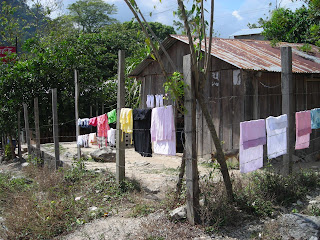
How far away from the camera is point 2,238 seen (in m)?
4.80

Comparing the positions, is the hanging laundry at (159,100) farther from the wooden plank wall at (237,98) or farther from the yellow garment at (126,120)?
the yellow garment at (126,120)

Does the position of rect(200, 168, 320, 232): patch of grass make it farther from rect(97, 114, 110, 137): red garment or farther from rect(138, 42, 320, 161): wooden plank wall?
A: rect(97, 114, 110, 137): red garment

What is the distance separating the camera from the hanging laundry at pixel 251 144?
5012 millimetres

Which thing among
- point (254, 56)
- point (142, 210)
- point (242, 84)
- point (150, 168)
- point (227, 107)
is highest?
point (254, 56)

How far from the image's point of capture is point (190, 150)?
4.55 meters

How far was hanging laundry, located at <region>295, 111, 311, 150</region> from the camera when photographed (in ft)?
20.2

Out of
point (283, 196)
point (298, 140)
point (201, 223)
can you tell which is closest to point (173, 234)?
point (201, 223)

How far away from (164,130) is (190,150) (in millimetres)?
725

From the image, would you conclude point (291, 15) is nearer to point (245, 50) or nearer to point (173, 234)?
point (245, 50)

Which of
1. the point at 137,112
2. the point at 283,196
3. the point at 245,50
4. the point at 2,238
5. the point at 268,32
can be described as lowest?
the point at 2,238

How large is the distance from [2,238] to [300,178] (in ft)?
15.4

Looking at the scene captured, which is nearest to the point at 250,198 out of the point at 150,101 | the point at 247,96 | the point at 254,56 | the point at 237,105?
the point at 247,96

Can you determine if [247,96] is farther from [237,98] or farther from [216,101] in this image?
[216,101]

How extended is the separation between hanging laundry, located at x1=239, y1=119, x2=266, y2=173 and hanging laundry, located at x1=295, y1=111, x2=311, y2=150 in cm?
121
